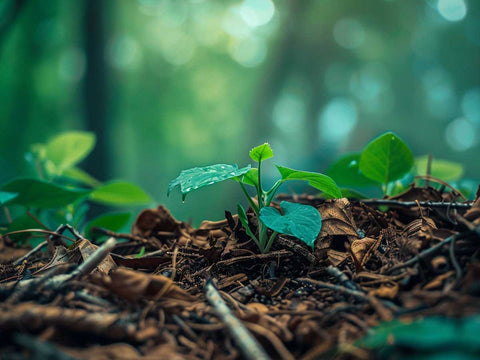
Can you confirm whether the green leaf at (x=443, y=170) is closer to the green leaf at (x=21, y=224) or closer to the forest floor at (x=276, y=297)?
the forest floor at (x=276, y=297)

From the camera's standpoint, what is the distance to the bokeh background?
5.95m

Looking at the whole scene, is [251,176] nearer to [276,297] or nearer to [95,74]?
[276,297]

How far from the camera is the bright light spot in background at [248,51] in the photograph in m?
6.38

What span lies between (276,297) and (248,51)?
6.43m

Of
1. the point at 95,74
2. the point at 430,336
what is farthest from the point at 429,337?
the point at 95,74

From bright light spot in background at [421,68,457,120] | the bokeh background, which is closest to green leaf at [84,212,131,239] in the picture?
the bokeh background

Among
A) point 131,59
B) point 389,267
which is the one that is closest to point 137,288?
point 389,267

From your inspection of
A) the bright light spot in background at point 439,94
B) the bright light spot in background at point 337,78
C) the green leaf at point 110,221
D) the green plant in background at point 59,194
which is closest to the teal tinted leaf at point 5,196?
the green plant in background at point 59,194

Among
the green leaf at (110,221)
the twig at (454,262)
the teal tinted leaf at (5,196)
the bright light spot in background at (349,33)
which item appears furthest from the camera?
the bright light spot in background at (349,33)

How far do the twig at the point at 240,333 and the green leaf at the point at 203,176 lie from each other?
0.19 meters

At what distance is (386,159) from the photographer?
0.95m

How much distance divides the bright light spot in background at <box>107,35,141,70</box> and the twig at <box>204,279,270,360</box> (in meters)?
6.10

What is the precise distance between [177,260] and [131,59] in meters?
6.50

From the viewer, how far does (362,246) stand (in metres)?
0.68
